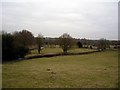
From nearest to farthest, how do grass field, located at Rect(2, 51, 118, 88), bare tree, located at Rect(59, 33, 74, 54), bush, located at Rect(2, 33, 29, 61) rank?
grass field, located at Rect(2, 51, 118, 88) → bush, located at Rect(2, 33, 29, 61) → bare tree, located at Rect(59, 33, 74, 54)

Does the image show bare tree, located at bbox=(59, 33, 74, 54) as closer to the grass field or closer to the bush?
the bush

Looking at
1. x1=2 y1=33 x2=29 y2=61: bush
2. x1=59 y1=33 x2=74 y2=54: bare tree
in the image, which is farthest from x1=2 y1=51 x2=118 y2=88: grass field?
x1=59 y1=33 x2=74 y2=54: bare tree

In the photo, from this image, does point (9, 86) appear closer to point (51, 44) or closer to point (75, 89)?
point (75, 89)

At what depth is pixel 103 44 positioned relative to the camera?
301 ft

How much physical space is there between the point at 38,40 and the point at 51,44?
40.4 metres

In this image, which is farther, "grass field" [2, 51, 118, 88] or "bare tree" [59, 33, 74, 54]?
"bare tree" [59, 33, 74, 54]

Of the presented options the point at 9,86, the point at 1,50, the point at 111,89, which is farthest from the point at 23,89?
the point at 1,50

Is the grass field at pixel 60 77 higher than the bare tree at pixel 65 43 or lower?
lower

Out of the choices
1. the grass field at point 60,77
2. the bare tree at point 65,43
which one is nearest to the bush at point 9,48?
the grass field at point 60,77

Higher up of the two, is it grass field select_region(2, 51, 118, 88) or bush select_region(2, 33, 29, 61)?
bush select_region(2, 33, 29, 61)

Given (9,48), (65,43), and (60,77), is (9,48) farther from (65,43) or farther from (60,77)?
(65,43)

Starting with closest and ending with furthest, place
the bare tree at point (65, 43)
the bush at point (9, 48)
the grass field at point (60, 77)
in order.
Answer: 1. the grass field at point (60, 77)
2. the bush at point (9, 48)
3. the bare tree at point (65, 43)

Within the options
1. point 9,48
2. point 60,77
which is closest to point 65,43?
point 9,48

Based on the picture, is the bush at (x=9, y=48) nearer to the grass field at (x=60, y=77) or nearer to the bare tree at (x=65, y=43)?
the grass field at (x=60, y=77)
